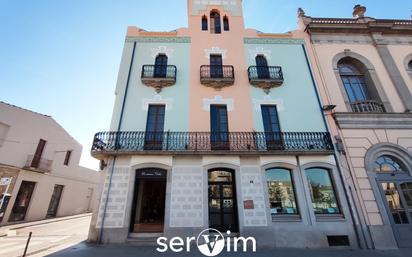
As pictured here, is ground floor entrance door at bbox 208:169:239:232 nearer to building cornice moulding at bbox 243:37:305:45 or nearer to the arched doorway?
the arched doorway

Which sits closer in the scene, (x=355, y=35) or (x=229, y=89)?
(x=229, y=89)

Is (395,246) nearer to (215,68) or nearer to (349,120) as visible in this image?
(349,120)

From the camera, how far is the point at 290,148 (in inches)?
360

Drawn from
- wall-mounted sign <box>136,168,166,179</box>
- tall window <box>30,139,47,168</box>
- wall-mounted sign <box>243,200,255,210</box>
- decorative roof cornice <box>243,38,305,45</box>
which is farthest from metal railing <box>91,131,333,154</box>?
tall window <box>30,139,47,168</box>

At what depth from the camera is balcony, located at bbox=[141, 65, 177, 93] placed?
34.0ft

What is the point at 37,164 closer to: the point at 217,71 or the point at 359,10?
the point at 217,71

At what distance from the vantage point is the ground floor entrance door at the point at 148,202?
8.74 metres

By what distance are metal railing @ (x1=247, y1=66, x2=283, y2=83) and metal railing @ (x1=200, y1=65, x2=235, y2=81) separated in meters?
1.08

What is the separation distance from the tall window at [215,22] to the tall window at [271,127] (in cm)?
640

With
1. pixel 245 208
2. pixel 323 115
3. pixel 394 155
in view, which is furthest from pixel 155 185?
pixel 394 155

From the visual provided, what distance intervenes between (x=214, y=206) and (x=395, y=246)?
7.54 meters

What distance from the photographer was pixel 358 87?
1114cm

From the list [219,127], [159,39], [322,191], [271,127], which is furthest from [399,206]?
[159,39]

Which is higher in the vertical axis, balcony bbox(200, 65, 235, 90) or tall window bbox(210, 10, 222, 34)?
tall window bbox(210, 10, 222, 34)
